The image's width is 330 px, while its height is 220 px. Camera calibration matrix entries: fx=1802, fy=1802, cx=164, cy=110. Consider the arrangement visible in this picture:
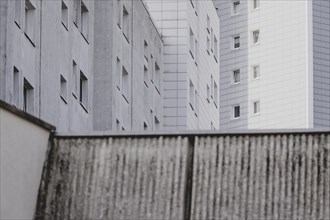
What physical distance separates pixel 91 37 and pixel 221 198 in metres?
34.3

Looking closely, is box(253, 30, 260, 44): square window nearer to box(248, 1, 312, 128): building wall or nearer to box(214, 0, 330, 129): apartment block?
box(214, 0, 330, 129): apartment block

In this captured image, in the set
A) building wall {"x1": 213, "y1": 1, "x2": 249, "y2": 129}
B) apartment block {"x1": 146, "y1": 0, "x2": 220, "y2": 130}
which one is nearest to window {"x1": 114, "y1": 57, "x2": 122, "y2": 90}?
apartment block {"x1": 146, "y1": 0, "x2": 220, "y2": 130}

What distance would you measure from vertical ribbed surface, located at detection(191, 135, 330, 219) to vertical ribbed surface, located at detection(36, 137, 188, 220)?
0.41 m

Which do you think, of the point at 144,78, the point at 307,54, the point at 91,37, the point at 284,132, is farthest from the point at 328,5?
the point at 284,132

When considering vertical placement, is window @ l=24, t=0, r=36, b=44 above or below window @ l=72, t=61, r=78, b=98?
above

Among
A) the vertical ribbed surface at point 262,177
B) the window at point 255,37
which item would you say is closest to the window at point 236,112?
the window at point 255,37

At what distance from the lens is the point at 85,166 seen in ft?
104

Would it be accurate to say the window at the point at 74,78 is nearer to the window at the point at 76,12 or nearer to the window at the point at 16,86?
the window at the point at 76,12

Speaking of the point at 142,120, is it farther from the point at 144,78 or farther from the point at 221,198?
the point at 221,198

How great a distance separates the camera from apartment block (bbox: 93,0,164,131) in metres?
66.5

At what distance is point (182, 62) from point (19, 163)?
51.8 meters

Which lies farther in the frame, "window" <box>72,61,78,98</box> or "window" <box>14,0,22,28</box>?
"window" <box>72,61,78,98</box>

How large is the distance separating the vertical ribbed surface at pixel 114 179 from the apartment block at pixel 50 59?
60.1 ft

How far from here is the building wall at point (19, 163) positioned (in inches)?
1190
